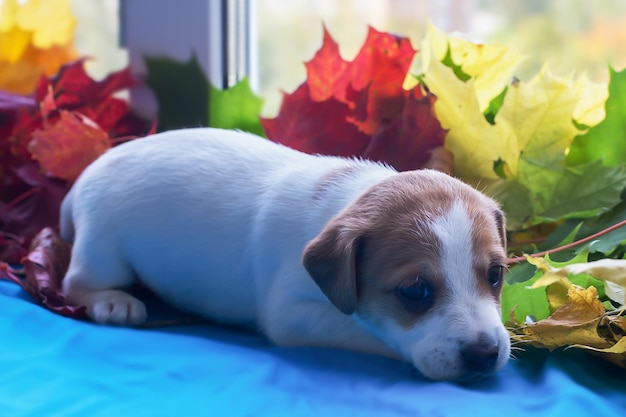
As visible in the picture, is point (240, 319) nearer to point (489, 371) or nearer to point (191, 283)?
point (191, 283)

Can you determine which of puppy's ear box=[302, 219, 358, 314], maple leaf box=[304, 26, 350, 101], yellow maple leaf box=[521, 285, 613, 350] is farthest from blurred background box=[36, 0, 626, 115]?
yellow maple leaf box=[521, 285, 613, 350]

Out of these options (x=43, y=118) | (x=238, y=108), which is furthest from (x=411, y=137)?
(x=43, y=118)

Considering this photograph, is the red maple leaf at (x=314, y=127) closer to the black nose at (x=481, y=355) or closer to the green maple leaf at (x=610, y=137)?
the green maple leaf at (x=610, y=137)

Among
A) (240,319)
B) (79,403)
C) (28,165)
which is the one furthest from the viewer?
(28,165)

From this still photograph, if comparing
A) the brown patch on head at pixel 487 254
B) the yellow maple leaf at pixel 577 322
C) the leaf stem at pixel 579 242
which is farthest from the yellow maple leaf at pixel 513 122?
the yellow maple leaf at pixel 577 322

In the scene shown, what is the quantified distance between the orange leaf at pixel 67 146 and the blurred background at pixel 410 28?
1.56 ft

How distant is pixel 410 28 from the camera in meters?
2.43

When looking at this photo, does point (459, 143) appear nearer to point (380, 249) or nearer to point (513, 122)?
point (513, 122)

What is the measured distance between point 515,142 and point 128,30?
137cm

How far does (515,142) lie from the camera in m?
1.65

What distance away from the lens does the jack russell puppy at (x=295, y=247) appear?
1256mm

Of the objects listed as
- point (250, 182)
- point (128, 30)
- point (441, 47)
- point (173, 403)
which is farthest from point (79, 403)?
point (128, 30)

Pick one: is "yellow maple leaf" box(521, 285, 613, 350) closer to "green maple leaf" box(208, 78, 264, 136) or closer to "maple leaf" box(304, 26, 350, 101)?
"maple leaf" box(304, 26, 350, 101)

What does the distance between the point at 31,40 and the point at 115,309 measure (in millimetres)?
1209
